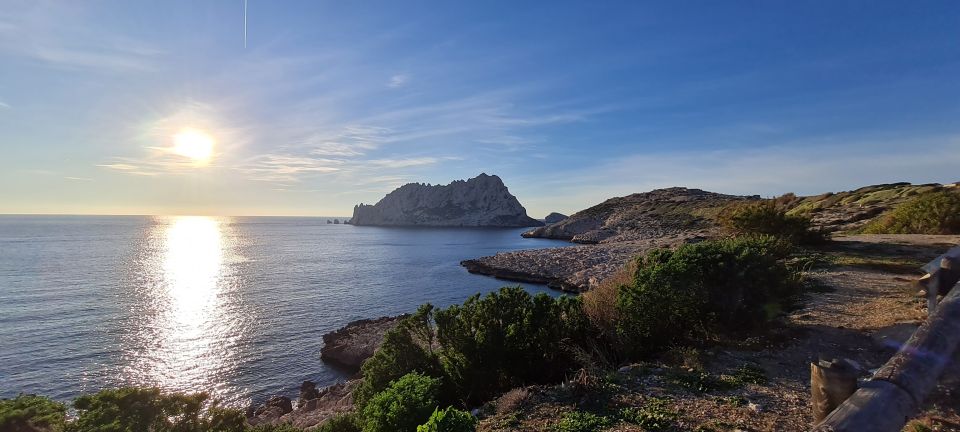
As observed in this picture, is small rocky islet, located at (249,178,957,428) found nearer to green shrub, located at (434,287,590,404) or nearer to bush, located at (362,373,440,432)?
green shrub, located at (434,287,590,404)

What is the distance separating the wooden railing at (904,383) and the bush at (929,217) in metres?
27.1

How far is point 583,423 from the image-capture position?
21.9ft

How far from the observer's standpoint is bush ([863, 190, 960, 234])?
23.6 m

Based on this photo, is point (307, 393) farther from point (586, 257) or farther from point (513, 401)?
point (586, 257)

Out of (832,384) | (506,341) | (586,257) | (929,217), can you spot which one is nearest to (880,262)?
(929,217)

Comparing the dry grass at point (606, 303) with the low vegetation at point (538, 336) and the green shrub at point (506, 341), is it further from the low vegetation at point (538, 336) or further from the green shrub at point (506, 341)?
the green shrub at point (506, 341)

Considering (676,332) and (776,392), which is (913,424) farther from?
(676,332)

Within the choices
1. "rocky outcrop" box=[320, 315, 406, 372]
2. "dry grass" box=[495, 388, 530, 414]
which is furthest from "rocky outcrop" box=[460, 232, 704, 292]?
"dry grass" box=[495, 388, 530, 414]

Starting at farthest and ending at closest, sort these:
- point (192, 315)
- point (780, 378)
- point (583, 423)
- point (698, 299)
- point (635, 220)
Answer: point (635, 220)
point (192, 315)
point (698, 299)
point (780, 378)
point (583, 423)

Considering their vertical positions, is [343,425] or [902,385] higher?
[902,385]

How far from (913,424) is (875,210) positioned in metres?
41.5

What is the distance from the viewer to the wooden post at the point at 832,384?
15.0 feet

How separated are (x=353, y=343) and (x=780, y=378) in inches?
1043

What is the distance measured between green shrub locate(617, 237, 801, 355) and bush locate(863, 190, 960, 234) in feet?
73.5
